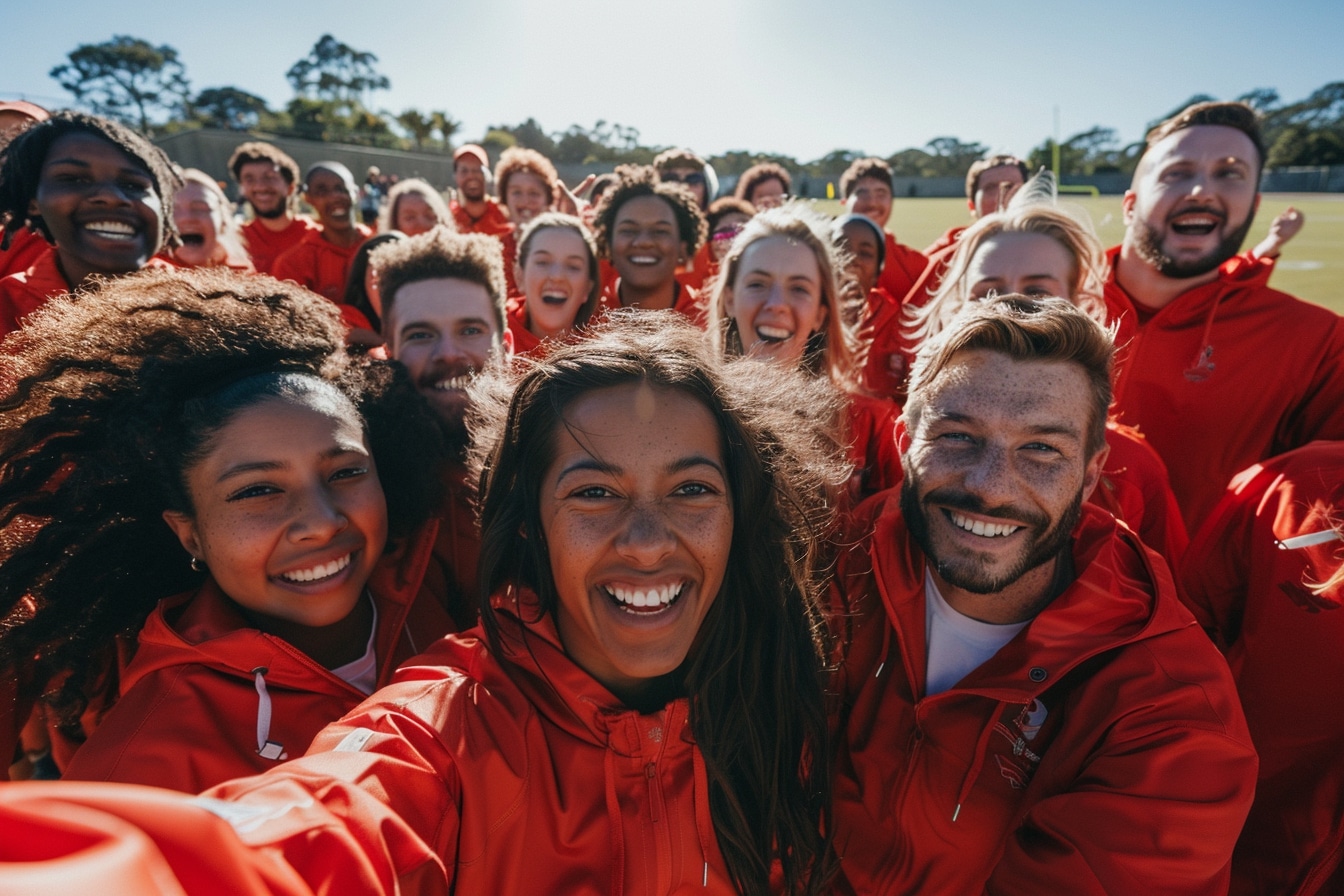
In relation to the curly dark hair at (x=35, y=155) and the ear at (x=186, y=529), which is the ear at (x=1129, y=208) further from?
the curly dark hair at (x=35, y=155)

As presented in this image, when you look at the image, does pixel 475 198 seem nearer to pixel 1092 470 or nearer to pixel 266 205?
pixel 266 205

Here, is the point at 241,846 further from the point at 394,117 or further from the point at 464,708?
the point at 394,117

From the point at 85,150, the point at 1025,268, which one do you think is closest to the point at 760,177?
the point at 1025,268

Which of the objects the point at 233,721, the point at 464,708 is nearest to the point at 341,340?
the point at 233,721

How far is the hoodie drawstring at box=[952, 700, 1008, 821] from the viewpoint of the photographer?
1636 mm

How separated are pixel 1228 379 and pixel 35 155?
17.1 feet

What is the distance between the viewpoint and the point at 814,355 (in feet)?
10.9

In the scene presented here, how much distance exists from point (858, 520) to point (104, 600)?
220cm

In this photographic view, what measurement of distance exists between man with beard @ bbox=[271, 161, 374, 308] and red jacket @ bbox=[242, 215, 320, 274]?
11.6 inches

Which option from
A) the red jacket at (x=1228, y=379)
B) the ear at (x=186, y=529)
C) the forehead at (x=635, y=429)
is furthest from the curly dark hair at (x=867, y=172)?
the ear at (x=186, y=529)

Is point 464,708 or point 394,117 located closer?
point 464,708

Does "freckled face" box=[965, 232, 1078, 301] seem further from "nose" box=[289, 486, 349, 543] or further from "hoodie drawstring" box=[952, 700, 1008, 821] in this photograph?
"nose" box=[289, 486, 349, 543]

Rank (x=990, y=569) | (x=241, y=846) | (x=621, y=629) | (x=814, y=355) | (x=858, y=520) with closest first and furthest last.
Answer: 1. (x=241, y=846)
2. (x=621, y=629)
3. (x=990, y=569)
4. (x=858, y=520)
5. (x=814, y=355)

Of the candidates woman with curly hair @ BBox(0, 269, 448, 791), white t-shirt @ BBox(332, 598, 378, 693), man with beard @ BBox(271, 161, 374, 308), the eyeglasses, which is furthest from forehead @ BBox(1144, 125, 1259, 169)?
man with beard @ BBox(271, 161, 374, 308)
